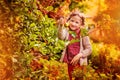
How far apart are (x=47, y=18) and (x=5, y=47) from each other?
15.5 inches

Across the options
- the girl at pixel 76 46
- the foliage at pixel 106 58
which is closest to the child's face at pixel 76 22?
the girl at pixel 76 46

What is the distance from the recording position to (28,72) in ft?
8.21

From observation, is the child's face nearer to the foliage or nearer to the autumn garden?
the autumn garden

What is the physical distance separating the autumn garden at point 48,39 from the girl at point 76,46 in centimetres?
4

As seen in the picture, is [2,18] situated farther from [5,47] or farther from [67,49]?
[67,49]

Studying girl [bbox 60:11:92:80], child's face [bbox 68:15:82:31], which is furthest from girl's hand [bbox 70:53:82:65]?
child's face [bbox 68:15:82:31]

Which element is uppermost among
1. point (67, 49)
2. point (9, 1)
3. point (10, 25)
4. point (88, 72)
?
point (9, 1)

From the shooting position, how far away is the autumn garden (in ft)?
8.23

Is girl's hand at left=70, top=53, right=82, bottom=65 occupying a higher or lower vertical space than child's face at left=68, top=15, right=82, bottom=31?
lower

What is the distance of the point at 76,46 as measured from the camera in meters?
2.59

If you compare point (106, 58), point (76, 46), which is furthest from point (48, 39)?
point (106, 58)

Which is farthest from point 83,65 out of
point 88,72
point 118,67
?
point 118,67

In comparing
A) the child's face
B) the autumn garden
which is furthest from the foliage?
the child's face

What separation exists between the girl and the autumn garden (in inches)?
1.5
